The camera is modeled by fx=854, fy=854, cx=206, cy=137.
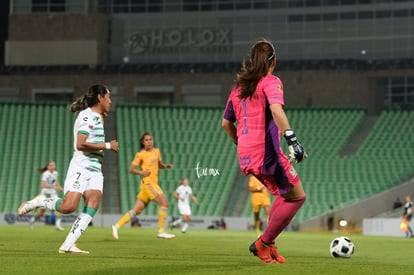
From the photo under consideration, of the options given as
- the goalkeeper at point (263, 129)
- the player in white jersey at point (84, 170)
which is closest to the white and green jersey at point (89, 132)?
the player in white jersey at point (84, 170)

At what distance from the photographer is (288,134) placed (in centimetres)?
980

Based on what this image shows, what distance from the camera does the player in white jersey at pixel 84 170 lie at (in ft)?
41.5

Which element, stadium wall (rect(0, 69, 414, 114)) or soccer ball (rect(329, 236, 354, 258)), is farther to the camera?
stadium wall (rect(0, 69, 414, 114))

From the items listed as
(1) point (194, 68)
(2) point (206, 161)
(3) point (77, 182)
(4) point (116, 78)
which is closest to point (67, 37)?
(4) point (116, 78)

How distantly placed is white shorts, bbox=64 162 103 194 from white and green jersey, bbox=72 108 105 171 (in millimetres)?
85

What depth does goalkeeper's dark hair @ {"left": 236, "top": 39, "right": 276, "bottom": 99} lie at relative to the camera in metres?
10.4

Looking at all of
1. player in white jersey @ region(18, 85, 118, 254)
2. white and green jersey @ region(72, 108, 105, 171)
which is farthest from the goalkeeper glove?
white and green jersey @ region(72, 108, 105, 171)

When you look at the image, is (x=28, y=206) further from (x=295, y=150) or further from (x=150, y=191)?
(x=150, y=191)

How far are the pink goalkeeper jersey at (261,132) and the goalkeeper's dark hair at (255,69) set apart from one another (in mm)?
66

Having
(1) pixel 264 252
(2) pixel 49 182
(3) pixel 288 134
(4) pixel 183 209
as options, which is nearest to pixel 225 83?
(4) pixel 183 209

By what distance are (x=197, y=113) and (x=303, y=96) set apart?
6988mm

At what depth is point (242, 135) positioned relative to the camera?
1059 centimetres

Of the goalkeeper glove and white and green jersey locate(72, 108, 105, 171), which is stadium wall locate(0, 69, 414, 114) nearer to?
white and green jersey locate(72, 108, 105, 171)

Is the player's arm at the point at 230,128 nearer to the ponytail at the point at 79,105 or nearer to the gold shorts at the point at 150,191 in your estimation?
the ponytail at the point at 79,105
